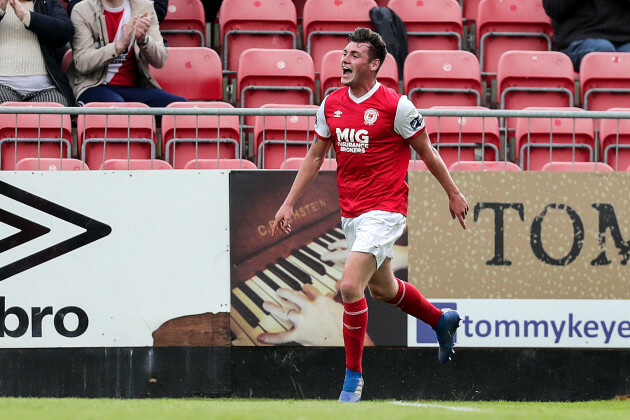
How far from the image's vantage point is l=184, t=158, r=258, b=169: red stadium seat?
27.9 feet

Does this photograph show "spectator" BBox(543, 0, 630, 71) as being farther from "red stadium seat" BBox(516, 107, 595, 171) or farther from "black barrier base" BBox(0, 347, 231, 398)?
"black barrier base" BBox(0, 347, 231, 398)

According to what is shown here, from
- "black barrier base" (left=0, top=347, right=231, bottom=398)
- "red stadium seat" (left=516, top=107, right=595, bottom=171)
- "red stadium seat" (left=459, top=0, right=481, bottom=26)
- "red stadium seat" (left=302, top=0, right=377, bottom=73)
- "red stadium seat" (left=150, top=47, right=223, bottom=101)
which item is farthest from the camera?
"red stadium seat" (left=459, top=0, right=481, bottom=26)

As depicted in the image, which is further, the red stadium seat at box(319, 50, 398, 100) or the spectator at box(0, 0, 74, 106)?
the red stadium seat at box(319, 50, 398, 100)

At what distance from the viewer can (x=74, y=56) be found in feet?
33.1

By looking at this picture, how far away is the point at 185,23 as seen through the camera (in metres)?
11.5

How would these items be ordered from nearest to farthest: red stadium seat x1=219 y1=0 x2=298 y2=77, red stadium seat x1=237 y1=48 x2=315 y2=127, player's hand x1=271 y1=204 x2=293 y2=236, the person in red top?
the person in red top < player's hand x1=271 y1=204 x2=293 y2=236 < red stadium seat x1=237 y1=48 x2=315 y2=127 < red stadium seat x1=219 y1=0 x2=298 y2=77

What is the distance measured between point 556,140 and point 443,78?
146 cm

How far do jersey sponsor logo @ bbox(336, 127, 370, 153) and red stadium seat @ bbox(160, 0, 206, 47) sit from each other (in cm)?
463

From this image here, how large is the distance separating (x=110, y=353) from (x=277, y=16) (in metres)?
4.51

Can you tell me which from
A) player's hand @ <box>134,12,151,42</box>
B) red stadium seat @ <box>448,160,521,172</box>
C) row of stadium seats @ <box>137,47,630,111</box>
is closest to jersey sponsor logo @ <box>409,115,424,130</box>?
red stadium seat @ <box>448,160,521,172</box>

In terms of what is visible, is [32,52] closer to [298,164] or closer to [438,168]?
[298,164]

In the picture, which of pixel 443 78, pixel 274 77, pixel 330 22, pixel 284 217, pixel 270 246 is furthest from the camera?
pixel 330 22

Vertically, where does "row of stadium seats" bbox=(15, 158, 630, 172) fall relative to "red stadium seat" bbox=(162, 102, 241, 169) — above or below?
below

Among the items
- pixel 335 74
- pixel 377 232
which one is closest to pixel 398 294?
pixel 377 232
